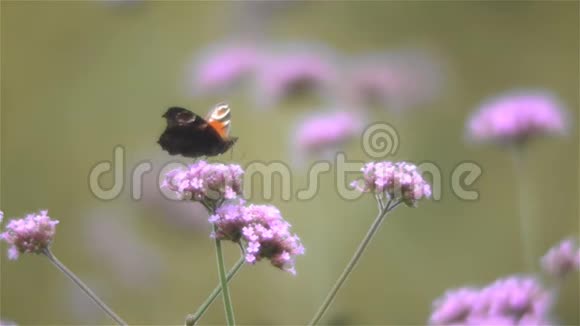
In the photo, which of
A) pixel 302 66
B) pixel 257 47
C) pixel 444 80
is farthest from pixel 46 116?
pixel 444 80

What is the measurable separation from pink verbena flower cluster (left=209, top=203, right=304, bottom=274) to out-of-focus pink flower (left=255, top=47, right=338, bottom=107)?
2591 millimetres

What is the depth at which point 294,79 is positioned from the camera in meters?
4.66

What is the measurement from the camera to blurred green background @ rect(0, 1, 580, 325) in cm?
432

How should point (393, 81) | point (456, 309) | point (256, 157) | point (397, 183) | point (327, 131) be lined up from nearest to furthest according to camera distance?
point (397, 183)
point (456, 309)
point (327, 131)
point (393, 81)
point (256, 157)

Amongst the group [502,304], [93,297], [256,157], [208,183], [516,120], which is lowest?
[93,297]

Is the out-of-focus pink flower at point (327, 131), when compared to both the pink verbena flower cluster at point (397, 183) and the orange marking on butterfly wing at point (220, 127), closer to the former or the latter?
the orange marking on butterfly wing at point (220, 127)

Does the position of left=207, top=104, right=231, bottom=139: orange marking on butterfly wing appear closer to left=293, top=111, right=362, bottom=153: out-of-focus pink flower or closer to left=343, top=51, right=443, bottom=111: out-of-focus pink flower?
left=293, top=111, right=362, bottom=153: out-of-focus pink flower

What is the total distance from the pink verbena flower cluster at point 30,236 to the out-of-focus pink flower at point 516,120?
2.51 m

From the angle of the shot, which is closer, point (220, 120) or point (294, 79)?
point (220, 120)

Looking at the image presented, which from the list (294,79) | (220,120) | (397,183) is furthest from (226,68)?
(397,183)

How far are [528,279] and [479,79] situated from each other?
13.7 feet

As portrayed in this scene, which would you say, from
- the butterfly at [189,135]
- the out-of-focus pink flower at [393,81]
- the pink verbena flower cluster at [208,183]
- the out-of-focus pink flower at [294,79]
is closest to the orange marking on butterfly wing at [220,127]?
the butterfly at [189,135]

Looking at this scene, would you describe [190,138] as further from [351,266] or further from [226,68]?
[226,68]

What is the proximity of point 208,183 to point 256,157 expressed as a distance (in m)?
2.96
